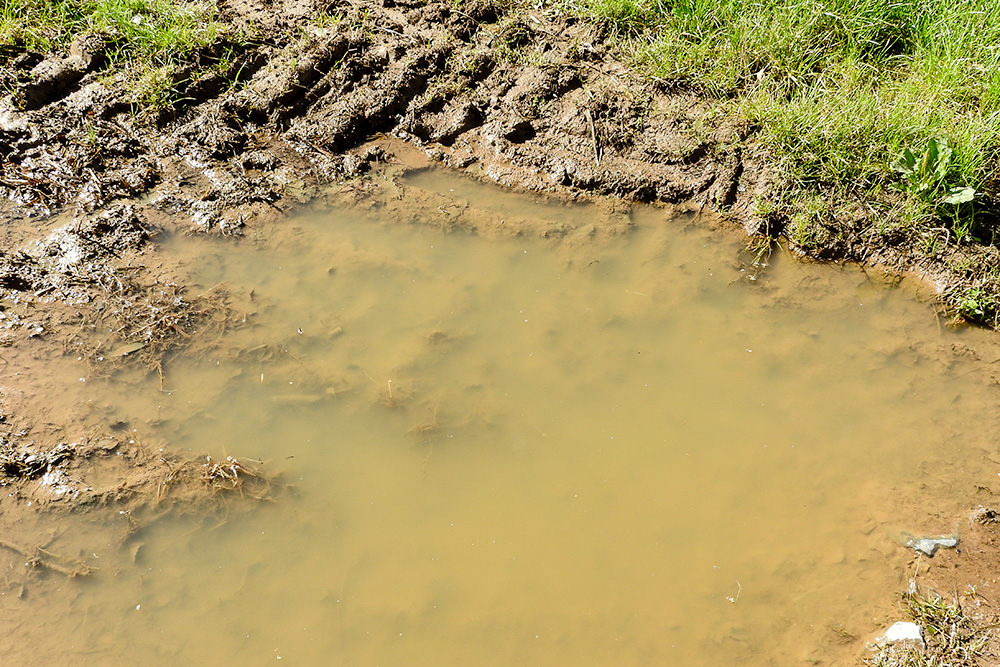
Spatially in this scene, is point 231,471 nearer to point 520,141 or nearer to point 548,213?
point 548,213

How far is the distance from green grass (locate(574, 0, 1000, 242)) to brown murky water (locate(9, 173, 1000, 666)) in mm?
653

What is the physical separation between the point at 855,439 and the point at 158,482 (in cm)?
291

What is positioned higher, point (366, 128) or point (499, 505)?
point (366, 128)

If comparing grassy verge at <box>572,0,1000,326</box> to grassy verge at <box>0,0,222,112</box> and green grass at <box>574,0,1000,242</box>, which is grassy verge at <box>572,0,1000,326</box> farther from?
grassy verge at <box>0,0,222,112</box>

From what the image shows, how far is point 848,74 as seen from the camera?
4.20m

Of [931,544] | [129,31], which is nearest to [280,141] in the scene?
[129,31]

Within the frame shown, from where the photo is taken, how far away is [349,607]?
257 cm

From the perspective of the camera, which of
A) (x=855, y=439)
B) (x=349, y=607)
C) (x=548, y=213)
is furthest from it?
(x=548, y=213)

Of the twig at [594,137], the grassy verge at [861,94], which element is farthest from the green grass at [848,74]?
the twig at [594,137]

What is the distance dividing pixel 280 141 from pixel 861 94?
11.0 ft

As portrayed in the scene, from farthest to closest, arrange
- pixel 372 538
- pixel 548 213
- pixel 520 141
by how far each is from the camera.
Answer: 1. pixel 520 141
2. pixel 548 213
3. pixel 372 538

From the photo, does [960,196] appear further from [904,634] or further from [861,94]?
[904,634]

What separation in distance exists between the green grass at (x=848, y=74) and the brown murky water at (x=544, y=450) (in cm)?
65

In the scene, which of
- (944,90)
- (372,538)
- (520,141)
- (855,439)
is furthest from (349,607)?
(944,90)
